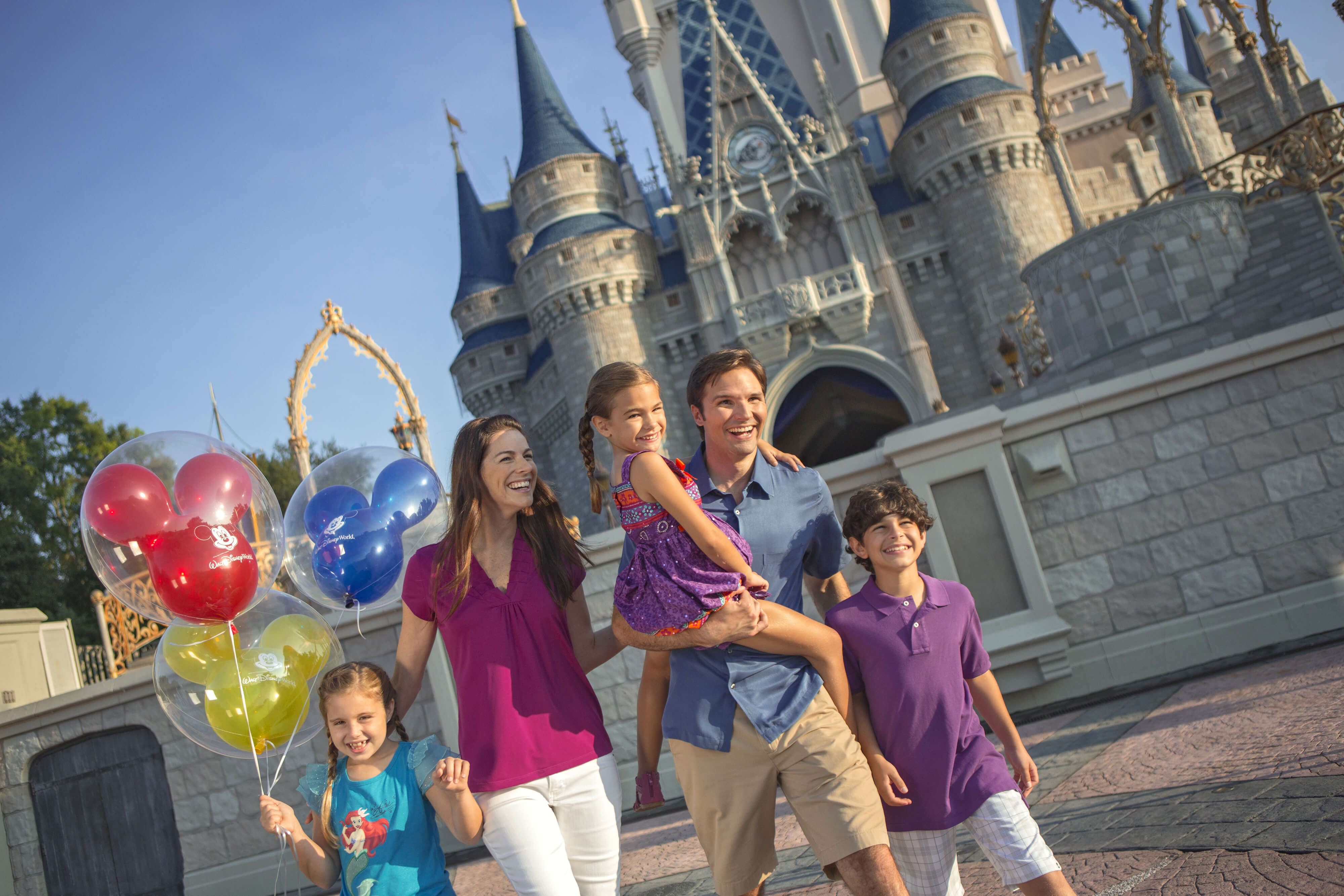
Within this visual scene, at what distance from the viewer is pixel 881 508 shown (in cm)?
→ 217

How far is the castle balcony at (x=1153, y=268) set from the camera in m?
9.60

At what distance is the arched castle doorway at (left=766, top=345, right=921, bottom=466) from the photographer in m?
20.8

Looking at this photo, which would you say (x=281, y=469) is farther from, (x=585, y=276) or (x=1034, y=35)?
(x=1034, y=35)

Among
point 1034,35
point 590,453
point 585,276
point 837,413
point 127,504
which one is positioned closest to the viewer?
point 590,453

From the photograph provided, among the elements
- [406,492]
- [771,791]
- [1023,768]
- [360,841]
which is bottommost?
[1023,768]

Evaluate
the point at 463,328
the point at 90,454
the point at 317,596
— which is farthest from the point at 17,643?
the point at 90,454

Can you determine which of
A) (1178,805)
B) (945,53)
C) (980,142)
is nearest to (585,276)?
(980,142)

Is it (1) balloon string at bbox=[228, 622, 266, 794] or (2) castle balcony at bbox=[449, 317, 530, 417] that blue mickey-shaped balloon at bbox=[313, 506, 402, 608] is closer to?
(1) balloon string at bbox=[228, 622, 266, 794]

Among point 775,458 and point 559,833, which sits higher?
point 775,458

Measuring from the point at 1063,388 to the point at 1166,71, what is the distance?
11.3 ft

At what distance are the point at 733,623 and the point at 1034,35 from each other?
1282 inches

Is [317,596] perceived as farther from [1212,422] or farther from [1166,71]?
[1166,71]

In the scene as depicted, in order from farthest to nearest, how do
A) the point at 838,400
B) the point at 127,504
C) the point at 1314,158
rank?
the point at 838,400 < the point at 1314,158 < the point at 127,504

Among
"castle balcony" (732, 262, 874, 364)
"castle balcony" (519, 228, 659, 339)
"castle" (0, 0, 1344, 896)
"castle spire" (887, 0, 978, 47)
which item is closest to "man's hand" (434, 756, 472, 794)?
"castle" (0, 0, 1344, 896)
